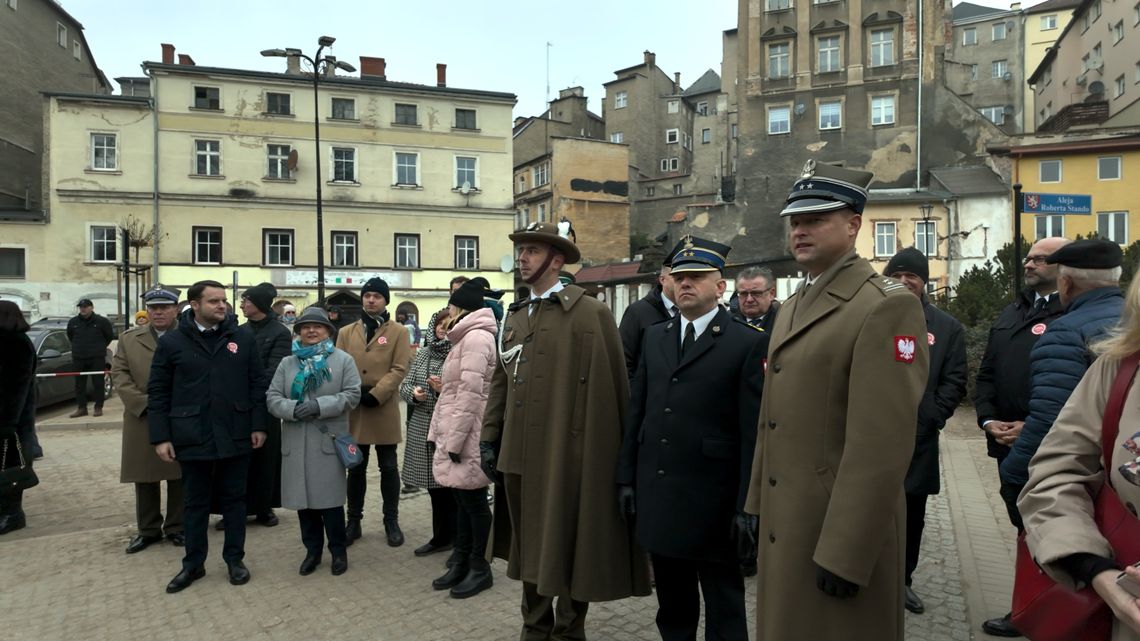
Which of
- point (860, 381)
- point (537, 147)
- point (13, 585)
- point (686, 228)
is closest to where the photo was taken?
point (860, 381)

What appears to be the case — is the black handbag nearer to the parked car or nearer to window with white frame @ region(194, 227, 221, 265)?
the parked car

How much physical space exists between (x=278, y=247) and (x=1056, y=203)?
3474 centimetres

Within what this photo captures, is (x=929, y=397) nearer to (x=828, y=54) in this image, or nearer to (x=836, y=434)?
(x=836, y=434)

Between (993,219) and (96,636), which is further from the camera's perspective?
(993,219)

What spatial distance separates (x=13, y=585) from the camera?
5.77 meters

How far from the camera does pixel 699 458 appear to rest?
367 centimetres

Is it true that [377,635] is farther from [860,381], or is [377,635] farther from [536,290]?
[860,381]

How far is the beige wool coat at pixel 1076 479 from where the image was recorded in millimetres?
2113

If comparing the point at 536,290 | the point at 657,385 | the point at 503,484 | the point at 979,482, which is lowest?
the point at 979,482

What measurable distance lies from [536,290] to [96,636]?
3485 millimetres

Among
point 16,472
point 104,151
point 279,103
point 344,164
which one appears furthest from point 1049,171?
point 104,151

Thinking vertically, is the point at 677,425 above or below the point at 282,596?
above

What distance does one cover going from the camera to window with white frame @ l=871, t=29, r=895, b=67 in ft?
145

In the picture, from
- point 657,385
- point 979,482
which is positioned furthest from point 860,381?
point 979,482
